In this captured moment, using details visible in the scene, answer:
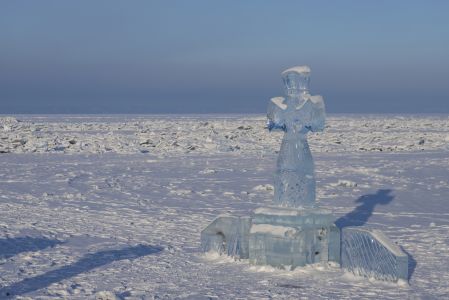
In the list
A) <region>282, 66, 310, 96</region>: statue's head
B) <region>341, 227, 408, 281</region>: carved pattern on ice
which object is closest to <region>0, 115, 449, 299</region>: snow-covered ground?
<region>341, 227, 408, 281</region>: carved pattern on ice

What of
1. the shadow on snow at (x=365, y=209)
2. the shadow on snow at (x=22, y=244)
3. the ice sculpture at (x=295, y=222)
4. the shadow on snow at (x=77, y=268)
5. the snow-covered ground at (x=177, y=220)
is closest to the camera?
the shadow on snow at (x=77, y=268)

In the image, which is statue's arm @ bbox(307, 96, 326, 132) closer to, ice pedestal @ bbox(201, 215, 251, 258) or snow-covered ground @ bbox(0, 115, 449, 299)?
ice pedestal @ bbox(201, 215, 251, 258)

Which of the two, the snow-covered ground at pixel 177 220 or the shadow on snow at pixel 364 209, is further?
the shadow on snow at pixel 364 209

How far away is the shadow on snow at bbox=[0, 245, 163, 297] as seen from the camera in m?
6.62

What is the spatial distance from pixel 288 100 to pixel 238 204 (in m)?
4.69

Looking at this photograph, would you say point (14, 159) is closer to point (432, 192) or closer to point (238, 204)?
point (238, 204)

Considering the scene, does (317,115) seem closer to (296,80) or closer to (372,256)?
(296,80)

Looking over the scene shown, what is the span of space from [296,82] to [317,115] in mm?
458

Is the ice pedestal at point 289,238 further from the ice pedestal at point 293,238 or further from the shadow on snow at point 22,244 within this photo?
the shadow on snow at point 22,244

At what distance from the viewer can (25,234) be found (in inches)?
365

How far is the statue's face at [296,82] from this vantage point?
26.2 feet

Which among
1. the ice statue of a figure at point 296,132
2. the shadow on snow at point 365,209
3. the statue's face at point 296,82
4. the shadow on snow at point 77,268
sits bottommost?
the shadow on snow at point 77,268

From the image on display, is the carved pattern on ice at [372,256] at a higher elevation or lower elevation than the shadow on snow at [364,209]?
lower

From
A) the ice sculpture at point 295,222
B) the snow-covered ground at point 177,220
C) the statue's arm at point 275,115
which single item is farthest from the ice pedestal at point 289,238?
the statue's arm at point 275,115
